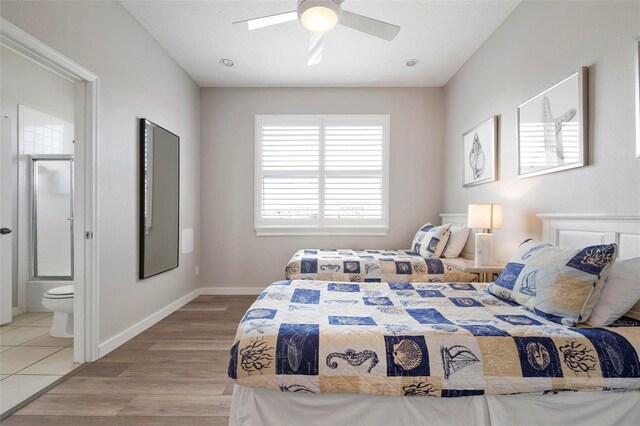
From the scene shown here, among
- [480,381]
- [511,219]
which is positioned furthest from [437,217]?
[480,381]

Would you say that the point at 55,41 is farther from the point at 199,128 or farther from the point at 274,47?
the point at 199,128

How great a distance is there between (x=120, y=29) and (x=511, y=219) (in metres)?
3.71

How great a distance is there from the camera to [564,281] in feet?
4.89

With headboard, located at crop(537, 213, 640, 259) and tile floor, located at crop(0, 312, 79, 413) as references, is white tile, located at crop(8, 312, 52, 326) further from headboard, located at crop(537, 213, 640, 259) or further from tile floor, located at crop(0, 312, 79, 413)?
headboard, located at crop(537, 213, 640, 259)

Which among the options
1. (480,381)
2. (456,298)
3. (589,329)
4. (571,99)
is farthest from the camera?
(571,99)

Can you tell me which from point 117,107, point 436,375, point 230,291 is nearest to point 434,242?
point 436,375

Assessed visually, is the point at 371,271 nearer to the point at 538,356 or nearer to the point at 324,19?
the point at 538,356

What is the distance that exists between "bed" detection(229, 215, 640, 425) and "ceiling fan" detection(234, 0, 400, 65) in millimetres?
1870

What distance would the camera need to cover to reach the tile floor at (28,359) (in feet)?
6.50

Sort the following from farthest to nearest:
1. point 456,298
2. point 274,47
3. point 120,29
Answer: point 274,47
point 120,29
point 456,298

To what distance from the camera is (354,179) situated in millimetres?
4355

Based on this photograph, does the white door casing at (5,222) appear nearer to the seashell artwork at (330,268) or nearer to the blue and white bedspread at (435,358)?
the seashell artwork at (330,268)

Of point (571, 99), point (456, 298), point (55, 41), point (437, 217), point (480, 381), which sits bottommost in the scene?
point (480, 381)

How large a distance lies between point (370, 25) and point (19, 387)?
330cm
